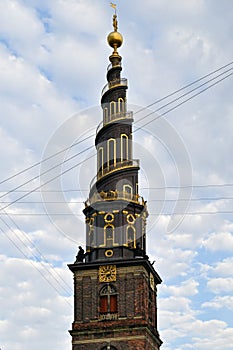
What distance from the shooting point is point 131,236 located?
90.1 meters

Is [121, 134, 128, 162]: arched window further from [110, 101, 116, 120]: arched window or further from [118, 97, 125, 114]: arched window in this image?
[118, 97, 125, 114]: arched window

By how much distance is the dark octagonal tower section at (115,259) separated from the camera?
85.6 m

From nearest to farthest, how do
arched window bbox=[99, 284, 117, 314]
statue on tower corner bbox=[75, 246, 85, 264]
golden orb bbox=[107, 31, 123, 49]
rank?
1. arched window bbox=[99, 284, 117, 314]
2. statue on tower corner bbox=[75, 246, 85, 264]
3. golden orb bbox=[107, 31, 123, 49]

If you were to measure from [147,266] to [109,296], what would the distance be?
4251mm

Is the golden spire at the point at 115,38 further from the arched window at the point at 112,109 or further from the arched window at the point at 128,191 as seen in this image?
the arched window at the point at 128,191

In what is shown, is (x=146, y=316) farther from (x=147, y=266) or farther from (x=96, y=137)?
(x=96, y=137)

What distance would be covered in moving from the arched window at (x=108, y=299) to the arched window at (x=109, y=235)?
389 cm

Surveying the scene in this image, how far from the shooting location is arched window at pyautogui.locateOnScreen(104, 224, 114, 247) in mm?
89250

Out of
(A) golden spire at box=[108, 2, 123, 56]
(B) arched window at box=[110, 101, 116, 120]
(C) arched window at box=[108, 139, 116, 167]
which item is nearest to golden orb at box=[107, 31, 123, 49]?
(A) golden spire at box=[108, 2, 123, 56]

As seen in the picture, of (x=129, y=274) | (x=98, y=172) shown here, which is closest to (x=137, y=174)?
(x=98, y=172)

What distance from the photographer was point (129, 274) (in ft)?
287

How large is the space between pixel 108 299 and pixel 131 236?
6316 millimetres

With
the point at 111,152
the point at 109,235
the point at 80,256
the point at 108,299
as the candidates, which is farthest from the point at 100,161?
the point at 108,299

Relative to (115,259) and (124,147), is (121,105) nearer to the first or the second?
(124,147)
